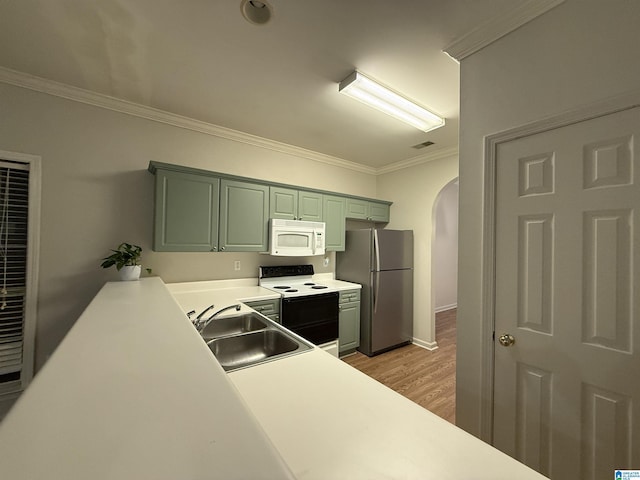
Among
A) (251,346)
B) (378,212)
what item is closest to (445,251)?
(378,212)

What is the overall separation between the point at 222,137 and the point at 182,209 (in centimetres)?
104

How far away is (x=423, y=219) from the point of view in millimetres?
3562

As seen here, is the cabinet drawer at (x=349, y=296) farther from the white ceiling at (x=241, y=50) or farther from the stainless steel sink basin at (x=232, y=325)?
the white ceiling at (x=241, y=50)

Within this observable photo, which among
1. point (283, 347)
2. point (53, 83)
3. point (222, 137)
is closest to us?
point (283, 347)

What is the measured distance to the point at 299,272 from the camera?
3.34m

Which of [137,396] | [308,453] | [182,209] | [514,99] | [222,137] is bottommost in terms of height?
[308,453]

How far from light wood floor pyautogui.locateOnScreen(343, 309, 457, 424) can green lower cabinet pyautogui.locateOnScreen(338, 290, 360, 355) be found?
0.54 ft

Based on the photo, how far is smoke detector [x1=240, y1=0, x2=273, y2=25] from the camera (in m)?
1.34

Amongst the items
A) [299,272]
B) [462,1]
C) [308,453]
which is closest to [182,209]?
[299,272]

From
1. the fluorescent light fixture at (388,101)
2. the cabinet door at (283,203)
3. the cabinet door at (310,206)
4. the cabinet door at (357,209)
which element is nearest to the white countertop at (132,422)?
the fluorescent light fixture at (388,101)

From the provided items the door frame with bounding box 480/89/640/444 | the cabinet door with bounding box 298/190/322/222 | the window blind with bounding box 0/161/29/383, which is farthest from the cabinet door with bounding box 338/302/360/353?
the window blind with bounding box 0/161/29/383

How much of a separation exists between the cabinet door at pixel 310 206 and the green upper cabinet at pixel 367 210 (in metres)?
0.51

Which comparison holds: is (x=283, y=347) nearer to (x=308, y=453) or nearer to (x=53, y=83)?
(x=308, y=453)

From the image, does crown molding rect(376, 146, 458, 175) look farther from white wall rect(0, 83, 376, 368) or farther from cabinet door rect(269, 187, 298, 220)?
white wall rect(0, 83, 376, 368)
